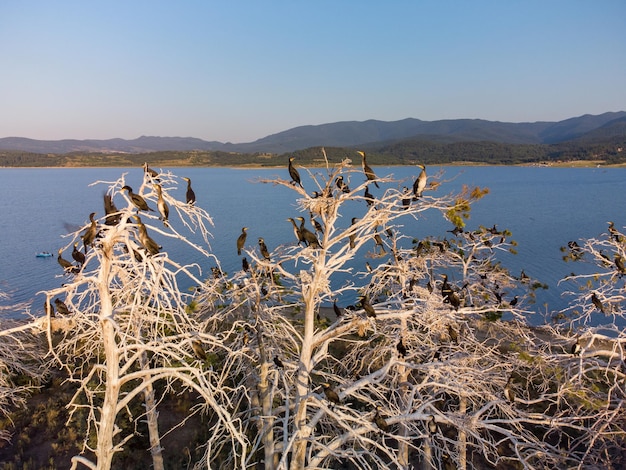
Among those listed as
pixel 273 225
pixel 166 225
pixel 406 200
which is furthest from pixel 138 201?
pixel 273 225

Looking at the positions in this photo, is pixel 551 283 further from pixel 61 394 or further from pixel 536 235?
pixel 61 394

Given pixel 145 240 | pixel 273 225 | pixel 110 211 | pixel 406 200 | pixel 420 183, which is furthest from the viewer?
pixel 273 225

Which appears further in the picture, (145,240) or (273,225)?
(273,225)

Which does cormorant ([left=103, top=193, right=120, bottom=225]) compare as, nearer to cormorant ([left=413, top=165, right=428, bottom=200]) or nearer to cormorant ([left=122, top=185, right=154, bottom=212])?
cormorant ([left=122, top=185, right=154, bottom=212])

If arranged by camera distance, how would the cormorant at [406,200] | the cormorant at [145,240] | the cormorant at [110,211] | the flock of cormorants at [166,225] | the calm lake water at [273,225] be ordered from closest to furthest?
the cormorant at [145,240], the flock of cormorants at [166,225], the cormorant at [110,211], the cormorant at [406,200], the calm lake water at [273,225]

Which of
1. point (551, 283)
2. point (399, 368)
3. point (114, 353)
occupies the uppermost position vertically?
point (114, 353)

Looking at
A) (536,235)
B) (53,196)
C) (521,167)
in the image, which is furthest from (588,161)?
(53,196)

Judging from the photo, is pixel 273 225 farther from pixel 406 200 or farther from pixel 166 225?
pixel 166 225

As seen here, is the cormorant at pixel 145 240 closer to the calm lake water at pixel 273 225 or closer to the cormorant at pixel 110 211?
the cormorant at pixel 110 211

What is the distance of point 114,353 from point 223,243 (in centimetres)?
2312

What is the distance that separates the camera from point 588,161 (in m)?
109

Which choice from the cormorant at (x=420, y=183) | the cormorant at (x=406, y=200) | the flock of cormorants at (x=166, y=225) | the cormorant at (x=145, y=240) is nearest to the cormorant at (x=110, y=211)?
the flock of cormorants at (x=166, y=225)

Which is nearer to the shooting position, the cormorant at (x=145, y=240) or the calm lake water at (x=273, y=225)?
the cormorant at (x=145, y=240)

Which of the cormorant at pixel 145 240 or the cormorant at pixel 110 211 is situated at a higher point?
the cormorant at pixel 110 211
